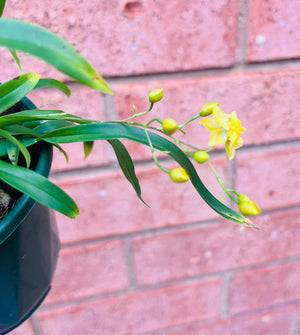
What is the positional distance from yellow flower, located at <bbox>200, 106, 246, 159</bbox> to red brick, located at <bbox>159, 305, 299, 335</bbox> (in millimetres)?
536

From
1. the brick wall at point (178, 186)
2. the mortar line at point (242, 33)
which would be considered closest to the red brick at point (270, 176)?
the brick wall at point (178, 186)

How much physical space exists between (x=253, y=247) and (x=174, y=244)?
5.7 inches

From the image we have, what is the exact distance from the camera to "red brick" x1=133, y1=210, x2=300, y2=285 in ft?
1.84

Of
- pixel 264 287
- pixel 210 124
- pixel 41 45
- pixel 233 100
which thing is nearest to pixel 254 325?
pixel 264 287

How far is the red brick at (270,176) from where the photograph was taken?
0.51 metres

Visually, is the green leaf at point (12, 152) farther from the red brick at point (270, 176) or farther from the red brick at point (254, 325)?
the red brick at point (254, 325)

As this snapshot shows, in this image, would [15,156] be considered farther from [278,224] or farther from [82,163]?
[278,224]

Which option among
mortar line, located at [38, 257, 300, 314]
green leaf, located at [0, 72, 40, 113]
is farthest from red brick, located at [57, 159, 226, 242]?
green leaf, located at [0, 72, 40, 113]

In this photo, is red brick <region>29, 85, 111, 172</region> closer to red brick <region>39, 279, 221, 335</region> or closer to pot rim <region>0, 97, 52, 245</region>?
pot rim <region>0, 97, 52, 245</region>

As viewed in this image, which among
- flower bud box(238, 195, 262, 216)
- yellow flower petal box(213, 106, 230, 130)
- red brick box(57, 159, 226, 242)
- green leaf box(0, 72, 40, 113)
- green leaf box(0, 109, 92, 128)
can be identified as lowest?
red brick box(57, 159, 226, 242)

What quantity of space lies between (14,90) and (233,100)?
0.30 meters

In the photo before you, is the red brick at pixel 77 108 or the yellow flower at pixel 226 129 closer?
the yellow flower at pixel 226 129

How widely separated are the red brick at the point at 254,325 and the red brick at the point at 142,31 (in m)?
0.52

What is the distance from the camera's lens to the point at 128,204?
0.50m
